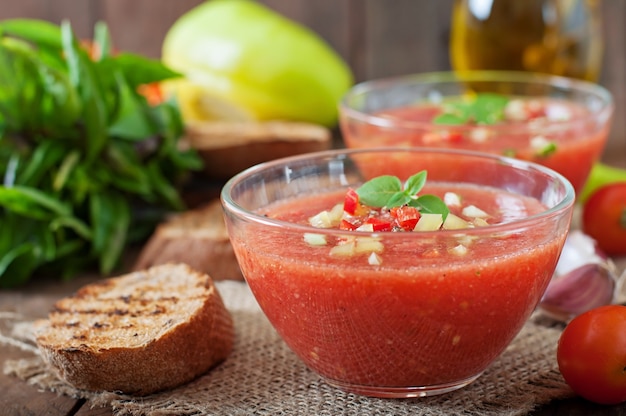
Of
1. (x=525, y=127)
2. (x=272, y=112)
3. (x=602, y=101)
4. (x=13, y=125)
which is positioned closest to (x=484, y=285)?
(x=525, y=127)

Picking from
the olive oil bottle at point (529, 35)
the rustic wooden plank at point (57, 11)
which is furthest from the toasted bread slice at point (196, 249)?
the rustic wooden plank at point (57, 11)

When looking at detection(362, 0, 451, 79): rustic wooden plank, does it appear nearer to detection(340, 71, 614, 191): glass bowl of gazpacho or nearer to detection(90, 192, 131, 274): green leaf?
detection(340, 71, 614, 191): glass bowl of gazpacho

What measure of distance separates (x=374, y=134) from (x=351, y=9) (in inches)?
93.1

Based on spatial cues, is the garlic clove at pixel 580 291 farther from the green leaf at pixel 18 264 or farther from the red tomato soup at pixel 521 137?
the green leaf at pixel 18 264

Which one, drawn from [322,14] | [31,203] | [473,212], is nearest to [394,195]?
[473,212]

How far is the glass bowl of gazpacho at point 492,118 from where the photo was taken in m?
2.83

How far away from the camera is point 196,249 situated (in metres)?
2.94

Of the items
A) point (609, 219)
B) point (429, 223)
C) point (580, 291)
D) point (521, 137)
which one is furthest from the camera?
point (609, 219)

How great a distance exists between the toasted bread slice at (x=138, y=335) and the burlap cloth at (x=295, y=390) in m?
0.04

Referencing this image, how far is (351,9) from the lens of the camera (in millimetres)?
5172

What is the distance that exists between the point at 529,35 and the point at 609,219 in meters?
1.07

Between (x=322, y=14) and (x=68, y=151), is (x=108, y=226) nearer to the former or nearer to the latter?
(x=68, y=151)

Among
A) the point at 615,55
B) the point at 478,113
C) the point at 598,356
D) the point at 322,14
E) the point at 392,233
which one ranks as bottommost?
the point at 615,55

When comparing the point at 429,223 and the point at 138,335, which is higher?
A: the point at 429,223
